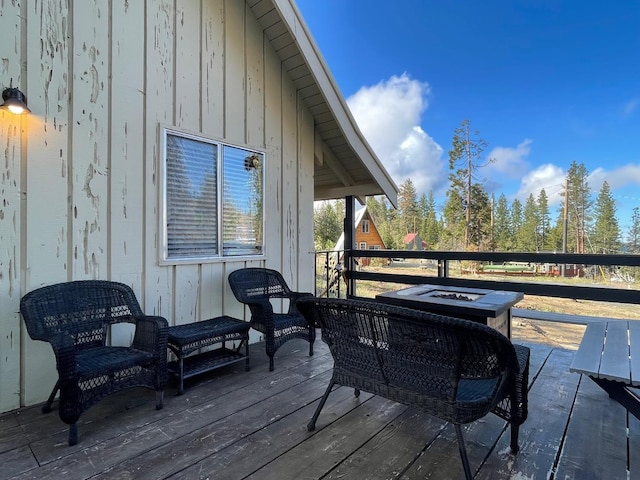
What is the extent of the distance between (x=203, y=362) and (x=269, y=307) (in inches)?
27.8

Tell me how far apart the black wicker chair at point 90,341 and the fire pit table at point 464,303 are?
5.96ft

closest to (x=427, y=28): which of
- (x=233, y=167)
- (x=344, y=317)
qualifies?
(x=233, y=167)

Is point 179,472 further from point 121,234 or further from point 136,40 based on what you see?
point 136,40

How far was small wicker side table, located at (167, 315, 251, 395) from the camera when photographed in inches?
97.7

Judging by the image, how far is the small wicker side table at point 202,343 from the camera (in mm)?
2480

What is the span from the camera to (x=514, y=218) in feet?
75.2

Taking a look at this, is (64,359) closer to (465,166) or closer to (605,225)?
(465,166)

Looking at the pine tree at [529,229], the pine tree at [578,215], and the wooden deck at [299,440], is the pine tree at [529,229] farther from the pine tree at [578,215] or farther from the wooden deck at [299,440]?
the wooden deck at [299,440]

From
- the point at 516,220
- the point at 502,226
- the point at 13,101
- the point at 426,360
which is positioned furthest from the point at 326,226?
the point at 426,360

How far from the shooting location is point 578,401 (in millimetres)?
2367

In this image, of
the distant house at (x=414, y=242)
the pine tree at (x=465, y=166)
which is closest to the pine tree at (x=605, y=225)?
the pine tree at (x=465, y=166)

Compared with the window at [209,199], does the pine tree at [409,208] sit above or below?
above

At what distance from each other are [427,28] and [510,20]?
343 cm

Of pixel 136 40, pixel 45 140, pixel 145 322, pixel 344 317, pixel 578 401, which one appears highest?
pixel 136 40
